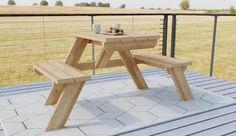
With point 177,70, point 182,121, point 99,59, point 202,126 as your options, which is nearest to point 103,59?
point 99,59

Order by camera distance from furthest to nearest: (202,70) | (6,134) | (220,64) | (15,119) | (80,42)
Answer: (220,64)
(202,70)
(80,42)
(15,119)
(6,134)

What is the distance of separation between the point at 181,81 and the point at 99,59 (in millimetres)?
901

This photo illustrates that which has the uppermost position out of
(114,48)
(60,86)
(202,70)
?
(114,48)

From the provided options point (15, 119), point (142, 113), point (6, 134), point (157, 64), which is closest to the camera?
point (6, 134)

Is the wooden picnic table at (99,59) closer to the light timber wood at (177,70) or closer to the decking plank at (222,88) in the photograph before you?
the light timber wood at (177,70)

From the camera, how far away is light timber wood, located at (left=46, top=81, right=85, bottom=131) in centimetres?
212

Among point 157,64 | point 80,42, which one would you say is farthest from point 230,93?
point 80,42

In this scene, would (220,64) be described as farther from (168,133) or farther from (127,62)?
(168,133)

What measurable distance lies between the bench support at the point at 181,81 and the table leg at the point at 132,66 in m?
0.48

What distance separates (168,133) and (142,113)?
1.47ft

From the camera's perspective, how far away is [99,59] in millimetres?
Answer: 3088

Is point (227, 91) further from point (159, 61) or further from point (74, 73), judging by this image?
point (74, 73)

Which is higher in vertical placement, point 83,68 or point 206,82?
point 83,68

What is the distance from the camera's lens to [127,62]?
10.2 ft
